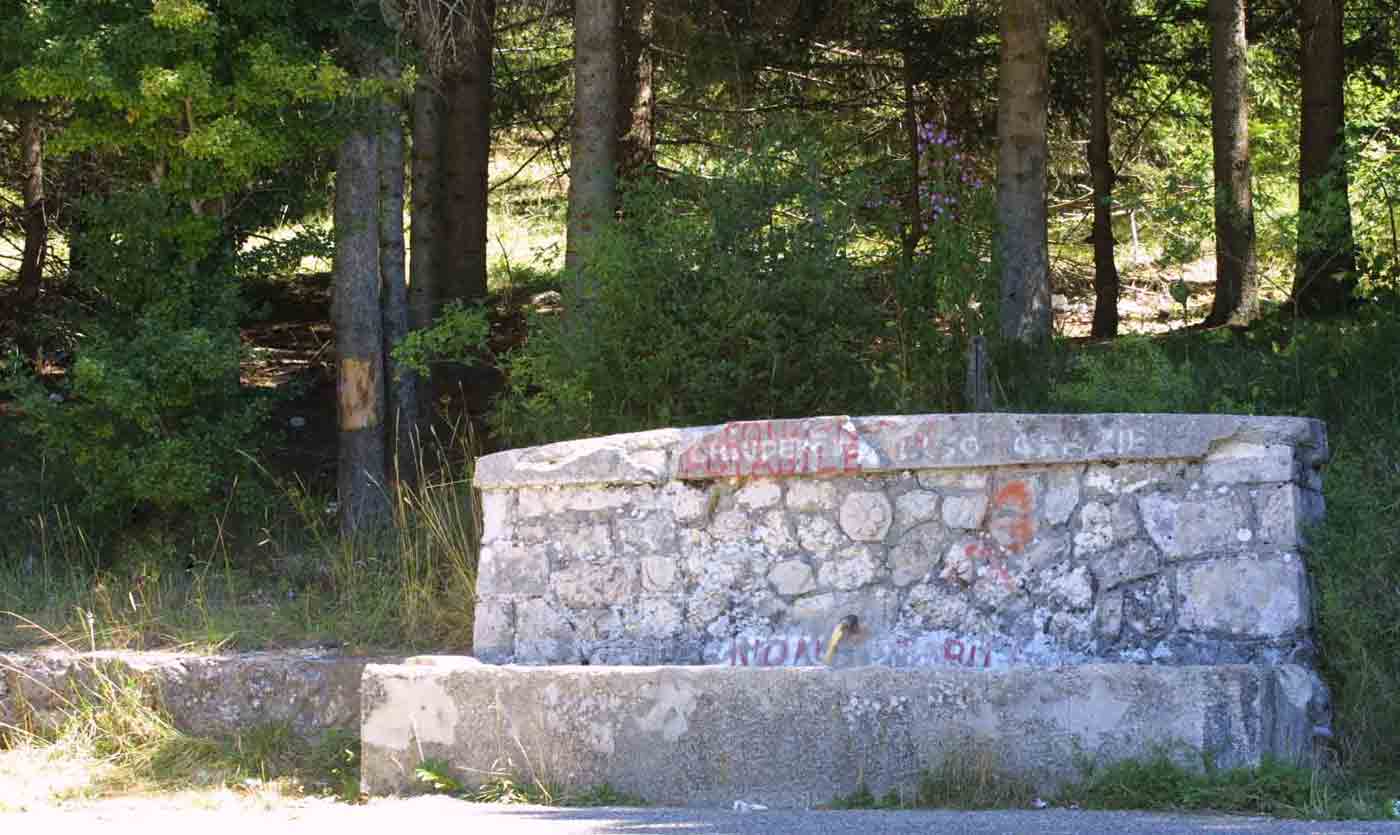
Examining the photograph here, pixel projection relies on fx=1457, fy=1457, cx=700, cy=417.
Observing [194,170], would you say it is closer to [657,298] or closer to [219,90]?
[219,90]

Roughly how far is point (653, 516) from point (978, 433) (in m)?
1.66

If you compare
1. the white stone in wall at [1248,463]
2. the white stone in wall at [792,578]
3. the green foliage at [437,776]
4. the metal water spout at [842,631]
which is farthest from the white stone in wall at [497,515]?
the white stone in wall at [1248,463]

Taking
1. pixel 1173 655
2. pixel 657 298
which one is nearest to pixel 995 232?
pixel 657 298

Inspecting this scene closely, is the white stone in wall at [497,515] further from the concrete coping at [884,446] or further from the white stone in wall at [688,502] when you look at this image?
the white stone in wall at [688,502]

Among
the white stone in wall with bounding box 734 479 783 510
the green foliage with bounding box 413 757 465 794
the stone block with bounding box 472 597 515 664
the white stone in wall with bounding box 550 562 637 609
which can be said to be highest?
the white stone in wall with bounding box 734 479 783 510

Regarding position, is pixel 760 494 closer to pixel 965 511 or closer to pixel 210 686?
pixel 965 511

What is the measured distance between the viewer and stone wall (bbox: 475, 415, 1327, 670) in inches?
249

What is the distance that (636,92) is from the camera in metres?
13.3

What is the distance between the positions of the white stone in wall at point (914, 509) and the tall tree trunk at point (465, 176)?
7.48 meters

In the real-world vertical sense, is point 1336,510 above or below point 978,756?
above

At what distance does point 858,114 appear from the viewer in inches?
639

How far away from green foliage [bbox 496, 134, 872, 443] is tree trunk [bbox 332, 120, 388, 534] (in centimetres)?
175

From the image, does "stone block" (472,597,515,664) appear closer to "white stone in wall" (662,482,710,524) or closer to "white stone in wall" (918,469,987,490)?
"white stone in wall" (662,482,710,524)

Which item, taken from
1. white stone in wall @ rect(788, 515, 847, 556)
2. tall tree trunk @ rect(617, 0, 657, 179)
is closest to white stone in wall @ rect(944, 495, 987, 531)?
white stone in wall @ rect(788, 515, 847, 556)
